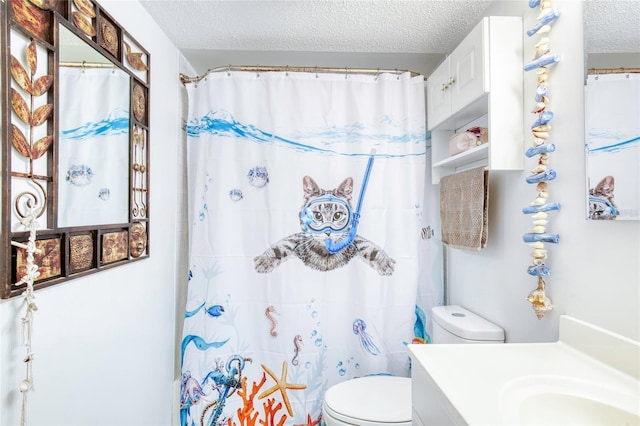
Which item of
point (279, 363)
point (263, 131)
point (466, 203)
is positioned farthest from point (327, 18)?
point (279, 363)

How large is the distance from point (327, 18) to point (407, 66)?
745 millimetres

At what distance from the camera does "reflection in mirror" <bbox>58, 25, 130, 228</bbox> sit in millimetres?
1030

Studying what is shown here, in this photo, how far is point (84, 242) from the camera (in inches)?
43.8

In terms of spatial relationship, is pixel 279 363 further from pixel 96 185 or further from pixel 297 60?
pixel 297 60

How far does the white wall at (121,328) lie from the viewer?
37.8 inches

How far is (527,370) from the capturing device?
0.89m

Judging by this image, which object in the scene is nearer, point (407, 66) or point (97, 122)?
point (97, 122)

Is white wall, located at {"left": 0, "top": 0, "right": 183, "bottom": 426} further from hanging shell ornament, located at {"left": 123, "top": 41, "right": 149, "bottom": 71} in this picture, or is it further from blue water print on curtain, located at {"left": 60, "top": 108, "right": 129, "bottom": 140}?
blue water print on curtain, located at {"left": 60, "top": 108, "right": 129, "bottom": 140}

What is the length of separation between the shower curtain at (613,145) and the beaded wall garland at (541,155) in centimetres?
14

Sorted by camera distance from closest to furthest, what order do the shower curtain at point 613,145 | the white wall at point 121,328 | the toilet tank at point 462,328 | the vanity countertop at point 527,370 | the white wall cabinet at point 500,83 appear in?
1. the vanity countertop at point 527,370
2. the shower curtain at point 613,145
3. the white wall at point 121,328
4. the white wall cabinet at point 500,83
5. the toilet tank at point 462,328

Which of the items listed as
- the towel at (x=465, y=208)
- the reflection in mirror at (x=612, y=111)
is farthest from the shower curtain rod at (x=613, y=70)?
the towel at (x=465, y=208)

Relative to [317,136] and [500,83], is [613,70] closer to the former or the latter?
[500,83]

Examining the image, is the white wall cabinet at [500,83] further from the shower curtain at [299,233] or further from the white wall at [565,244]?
the shower curtain at [299,233]

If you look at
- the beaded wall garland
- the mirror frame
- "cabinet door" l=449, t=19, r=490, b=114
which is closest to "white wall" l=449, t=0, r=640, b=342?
the beaded wall garland
